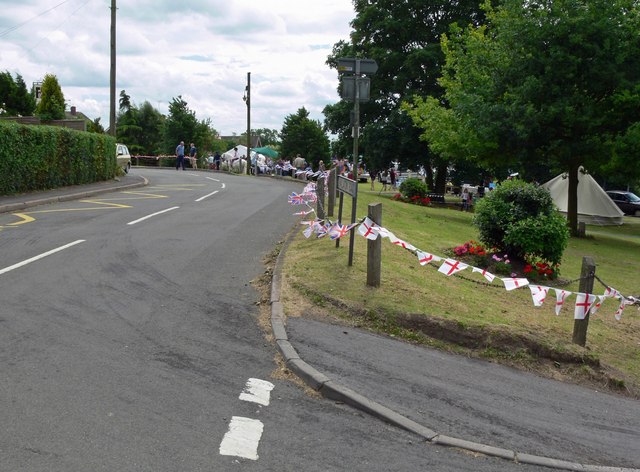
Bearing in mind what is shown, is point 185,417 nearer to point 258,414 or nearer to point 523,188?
point 258,414

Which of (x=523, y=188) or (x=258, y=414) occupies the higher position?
(x=523, y=188)

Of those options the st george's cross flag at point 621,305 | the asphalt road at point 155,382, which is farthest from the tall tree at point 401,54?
the st george's cross flag at point 621,305

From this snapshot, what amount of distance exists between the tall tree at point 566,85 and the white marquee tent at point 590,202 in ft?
41.1

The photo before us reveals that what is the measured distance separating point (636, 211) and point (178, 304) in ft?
147

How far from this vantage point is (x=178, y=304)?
26.0ft

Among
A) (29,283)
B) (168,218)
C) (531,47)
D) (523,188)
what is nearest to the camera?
(29,283)

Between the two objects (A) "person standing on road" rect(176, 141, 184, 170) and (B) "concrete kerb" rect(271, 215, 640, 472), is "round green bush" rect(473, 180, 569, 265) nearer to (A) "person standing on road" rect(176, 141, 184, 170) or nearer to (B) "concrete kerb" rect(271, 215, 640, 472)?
(B) "concrete kerb" rect(271, 215, 640, 472)

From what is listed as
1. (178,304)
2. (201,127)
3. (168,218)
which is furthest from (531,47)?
(201,127)

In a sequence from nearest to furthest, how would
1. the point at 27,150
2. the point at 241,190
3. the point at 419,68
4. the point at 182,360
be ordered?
the point at 182,360
the point at 27,150
the point at 241,190
the point at 419,68

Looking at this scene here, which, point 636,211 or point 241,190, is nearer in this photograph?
point 241,190

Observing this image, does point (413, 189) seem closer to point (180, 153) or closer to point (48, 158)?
point (48, 158)

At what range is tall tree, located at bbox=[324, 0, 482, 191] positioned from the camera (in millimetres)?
37875

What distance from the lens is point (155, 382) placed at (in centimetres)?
545

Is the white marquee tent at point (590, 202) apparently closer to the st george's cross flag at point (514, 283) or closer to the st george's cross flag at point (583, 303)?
the st george's cross flag at point (583, 303)
